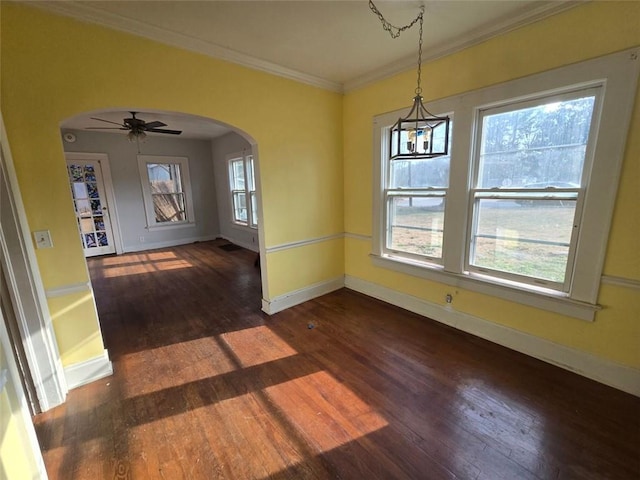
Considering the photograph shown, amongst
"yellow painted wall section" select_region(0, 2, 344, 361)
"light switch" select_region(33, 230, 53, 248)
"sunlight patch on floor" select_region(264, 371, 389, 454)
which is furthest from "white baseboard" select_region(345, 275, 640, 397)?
"light switch" select_region(33, 230, 53, 248)

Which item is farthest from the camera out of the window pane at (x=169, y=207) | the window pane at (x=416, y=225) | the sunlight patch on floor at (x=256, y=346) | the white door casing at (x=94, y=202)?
the window pane at (x=169, y=207)

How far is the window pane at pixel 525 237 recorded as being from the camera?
7.13 ft

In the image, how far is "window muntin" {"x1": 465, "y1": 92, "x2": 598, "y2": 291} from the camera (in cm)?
206

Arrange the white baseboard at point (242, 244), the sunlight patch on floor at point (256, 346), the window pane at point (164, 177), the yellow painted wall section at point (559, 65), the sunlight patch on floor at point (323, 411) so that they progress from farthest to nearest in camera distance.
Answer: the window pane at point (164, 177) < the white baseboard at point (242, 244) < the sunlight patch on floor at point (256, 346) < the yellow painted wall section at point (559, 65) < the sunlight patch on floor at point (323, 411)

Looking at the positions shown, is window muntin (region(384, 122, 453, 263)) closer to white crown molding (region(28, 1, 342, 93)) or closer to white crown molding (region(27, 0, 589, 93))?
white crown molding (region(27, 0, 589, 93))

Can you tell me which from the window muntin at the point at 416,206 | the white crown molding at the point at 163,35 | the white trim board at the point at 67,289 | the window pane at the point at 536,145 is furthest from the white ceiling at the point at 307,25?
the white trim board at the point at 67,289

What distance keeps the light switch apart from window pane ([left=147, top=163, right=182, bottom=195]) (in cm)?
510

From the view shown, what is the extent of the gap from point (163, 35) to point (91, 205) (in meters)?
5.24

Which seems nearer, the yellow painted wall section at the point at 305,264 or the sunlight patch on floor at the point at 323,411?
the sunlight patch on floor at the point at 323,411

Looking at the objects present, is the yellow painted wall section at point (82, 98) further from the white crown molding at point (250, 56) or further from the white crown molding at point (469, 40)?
the white crown molding at point (469, 40)

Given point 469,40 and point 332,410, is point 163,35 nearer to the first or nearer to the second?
point 469,40

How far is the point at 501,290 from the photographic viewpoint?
2.49 m

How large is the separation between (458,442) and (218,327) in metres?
2.39

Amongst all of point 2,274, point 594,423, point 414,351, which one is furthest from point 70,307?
point 594,423
